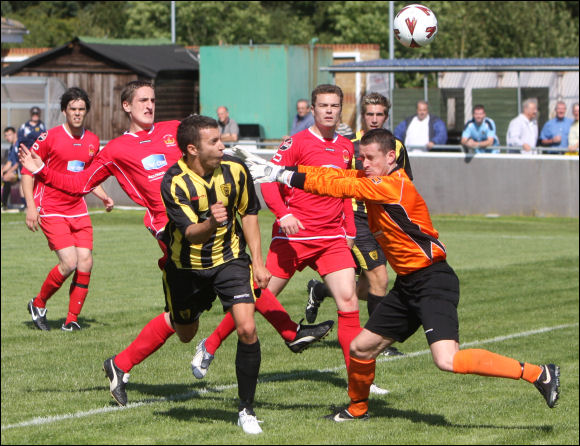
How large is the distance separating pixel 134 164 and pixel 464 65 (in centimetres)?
2312

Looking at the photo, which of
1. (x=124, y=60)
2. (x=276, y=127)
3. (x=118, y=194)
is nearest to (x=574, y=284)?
(x=118, y=194)

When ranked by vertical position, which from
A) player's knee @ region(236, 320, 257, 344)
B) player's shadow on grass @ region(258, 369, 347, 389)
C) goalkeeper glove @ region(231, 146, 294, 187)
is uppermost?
goalkeeper glove @ region(231, 146, 294, 187)

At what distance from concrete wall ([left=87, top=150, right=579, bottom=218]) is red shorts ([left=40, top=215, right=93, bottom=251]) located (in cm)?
1634

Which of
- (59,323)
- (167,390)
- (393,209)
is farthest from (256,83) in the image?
(393,209)

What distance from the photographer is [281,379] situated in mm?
13922

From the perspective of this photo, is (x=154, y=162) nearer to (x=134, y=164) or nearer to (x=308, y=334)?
(x=134, y=164)

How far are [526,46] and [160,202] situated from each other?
4946 centimetres

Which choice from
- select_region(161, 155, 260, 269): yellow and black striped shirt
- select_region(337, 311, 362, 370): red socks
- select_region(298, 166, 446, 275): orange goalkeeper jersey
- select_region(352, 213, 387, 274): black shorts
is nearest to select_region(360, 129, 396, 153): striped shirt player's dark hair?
select_region(298, 166, 446, 275): orange goalkeeper jersey

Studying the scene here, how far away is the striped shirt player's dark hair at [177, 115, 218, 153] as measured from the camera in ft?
28.4

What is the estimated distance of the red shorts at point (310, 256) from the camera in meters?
11.3

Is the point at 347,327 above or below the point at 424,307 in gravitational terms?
below

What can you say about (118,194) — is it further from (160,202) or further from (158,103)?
(160,202)

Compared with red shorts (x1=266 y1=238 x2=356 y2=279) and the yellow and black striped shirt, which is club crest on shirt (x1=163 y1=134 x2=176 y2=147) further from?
Result: red shorts (x1=266 y1=238 x2=356 y2=279)

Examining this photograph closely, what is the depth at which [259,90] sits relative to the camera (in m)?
38.6
